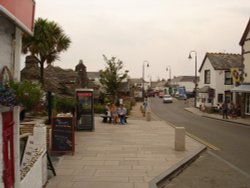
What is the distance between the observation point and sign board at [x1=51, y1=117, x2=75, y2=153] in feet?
43.3

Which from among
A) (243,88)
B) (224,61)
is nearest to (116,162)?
(243,88)

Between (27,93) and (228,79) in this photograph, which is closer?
(27,93)

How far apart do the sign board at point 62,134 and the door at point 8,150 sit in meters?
7.44

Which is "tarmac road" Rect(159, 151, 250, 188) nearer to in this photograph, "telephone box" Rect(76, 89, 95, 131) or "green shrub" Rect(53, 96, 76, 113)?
"telephone box" Rect(76, 89, 95, 131)

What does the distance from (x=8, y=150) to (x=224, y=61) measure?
160 feet

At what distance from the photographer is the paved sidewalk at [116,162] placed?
9.46 meters

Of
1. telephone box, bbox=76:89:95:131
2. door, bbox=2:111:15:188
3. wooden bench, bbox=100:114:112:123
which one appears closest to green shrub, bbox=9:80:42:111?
door, bbox=2:111:15:188

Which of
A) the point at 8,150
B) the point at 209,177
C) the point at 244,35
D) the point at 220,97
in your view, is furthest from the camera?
the point at 220,97

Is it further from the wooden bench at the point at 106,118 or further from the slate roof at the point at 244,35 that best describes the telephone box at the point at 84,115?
the slate roof at the point at 244,35

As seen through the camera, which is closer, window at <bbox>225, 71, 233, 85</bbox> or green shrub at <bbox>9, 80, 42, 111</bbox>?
green shrub at <bbox>9, 80, 42, 111</bbox>

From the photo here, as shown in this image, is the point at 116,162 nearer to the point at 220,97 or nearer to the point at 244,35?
the point at 244,35

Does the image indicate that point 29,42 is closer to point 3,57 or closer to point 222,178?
point 222,178

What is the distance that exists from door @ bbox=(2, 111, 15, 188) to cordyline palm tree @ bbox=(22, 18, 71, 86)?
17.0m

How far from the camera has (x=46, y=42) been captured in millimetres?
23422
